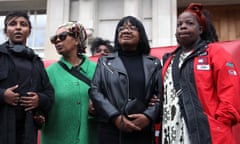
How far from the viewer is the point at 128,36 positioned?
3.82m

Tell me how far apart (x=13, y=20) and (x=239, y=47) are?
8.57 ft

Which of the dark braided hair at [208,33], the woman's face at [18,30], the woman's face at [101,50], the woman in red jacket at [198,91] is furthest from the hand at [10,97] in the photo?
the woman's face at [101,50]

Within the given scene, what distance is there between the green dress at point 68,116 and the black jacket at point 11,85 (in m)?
0.17

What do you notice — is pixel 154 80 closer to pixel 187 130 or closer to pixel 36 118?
pixel 187 130

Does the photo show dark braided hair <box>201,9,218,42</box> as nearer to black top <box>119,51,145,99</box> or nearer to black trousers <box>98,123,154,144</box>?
black top <box>119,51,145,99</box>

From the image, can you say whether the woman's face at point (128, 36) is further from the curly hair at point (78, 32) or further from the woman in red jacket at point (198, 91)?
the curly hair at point (78, 32)

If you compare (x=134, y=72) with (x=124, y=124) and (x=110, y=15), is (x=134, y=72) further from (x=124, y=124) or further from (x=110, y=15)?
(x=110, y=15)

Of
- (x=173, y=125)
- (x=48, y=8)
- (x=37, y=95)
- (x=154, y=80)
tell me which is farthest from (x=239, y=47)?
(x=48, y=8)

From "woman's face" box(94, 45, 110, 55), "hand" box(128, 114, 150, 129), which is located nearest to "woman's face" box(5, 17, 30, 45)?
"hand" box(128, 114, 150, 129)

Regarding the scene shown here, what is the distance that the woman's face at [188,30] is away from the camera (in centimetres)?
346

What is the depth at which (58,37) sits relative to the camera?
4.10m

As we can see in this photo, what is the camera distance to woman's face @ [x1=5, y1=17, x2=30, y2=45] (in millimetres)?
3717

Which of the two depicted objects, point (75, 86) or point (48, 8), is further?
point (48, 8)

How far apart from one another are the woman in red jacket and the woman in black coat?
3.36 feet
